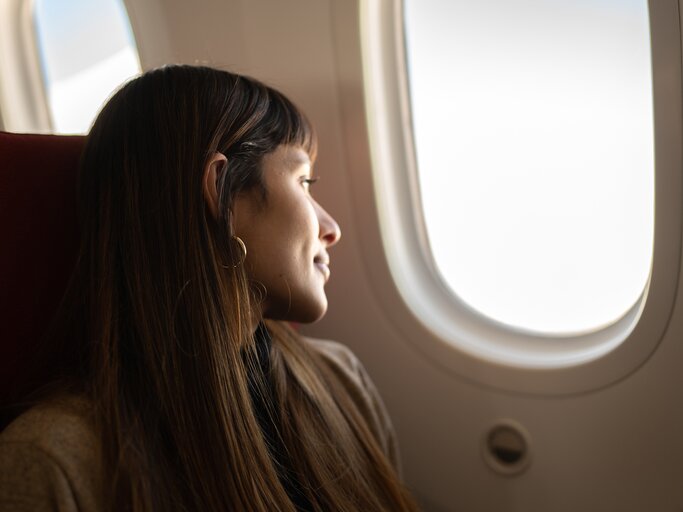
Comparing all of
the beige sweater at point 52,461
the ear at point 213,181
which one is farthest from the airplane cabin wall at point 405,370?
the beige sweater at point 52,461

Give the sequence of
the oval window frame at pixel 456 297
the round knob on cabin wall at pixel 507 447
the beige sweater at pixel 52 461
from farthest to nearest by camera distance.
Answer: the round knob on cabin wall at pixel 507 447, the oval window frame at pixel 456 297, the beige sweater at pixel 52 461

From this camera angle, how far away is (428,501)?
4.20ft

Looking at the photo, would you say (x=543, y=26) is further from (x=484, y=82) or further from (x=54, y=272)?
(x=54, y=272)

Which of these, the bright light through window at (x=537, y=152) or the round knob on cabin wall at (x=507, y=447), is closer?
the bright light through window at (x=537, y=152)

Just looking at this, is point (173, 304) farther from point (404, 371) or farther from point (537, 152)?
point (537, 152)

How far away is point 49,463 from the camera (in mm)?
685

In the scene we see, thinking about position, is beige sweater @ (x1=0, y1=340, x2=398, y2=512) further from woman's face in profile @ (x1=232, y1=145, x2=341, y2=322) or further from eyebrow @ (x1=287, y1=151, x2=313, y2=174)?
eyebrow @ (x1=287, y1=151, x2=313, y2=174)

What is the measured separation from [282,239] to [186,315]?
0.18 m

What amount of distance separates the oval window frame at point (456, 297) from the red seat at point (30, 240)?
590 mm

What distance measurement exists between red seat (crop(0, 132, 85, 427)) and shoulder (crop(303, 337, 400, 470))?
1.56 ft

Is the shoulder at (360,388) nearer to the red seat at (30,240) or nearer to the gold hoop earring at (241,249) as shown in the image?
the gold hoop earring at (241,249)

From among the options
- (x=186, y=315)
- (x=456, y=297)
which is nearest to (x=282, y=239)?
(x=186, y=315)

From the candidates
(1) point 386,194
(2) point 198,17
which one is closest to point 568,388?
(1) point 386,194

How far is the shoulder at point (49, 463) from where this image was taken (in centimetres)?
68
